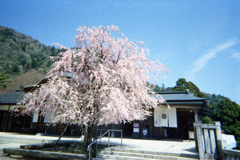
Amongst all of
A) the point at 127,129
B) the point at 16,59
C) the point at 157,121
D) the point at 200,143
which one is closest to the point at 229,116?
the point at 157,121

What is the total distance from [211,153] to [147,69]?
15.3 feet

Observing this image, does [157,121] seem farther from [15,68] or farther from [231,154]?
[15,68]

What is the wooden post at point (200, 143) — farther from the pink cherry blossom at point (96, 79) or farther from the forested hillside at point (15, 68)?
the forested hillside at point (15, 68)

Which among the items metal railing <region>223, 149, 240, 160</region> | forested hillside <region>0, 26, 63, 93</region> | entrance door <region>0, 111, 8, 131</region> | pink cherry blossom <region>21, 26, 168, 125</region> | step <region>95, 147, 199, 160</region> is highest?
forested hillside <region>0, 26, 63, 93</region>

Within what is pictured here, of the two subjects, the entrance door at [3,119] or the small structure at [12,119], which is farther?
the entrance door at [3,119]

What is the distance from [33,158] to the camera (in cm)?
758

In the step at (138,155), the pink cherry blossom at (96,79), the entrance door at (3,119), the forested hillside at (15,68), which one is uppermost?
the forested hillside at (15,68)

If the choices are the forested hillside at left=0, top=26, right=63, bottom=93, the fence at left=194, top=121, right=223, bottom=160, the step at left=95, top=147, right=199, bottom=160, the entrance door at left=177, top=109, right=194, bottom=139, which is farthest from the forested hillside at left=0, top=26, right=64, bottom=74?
the fence at left=194, top=121, right=223, bottom=160

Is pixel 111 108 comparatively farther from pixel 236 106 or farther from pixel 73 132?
pixel 236 106

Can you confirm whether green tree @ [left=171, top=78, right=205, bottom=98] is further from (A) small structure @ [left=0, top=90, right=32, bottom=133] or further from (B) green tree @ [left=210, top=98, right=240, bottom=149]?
(A) small structure @ [left=0, top=90, right=32, bottom=133]

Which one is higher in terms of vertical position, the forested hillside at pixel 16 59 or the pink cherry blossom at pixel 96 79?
the forested hillside at pixel 16 59

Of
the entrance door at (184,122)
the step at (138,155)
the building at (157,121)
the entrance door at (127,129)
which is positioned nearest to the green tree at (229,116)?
the building at (157,121)

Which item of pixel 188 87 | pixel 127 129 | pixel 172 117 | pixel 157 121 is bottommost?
pixel 127 129

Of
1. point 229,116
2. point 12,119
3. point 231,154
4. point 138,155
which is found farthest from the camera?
point 229,116
